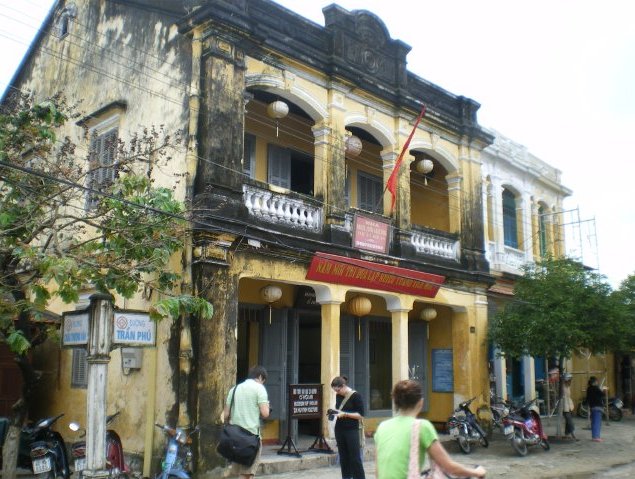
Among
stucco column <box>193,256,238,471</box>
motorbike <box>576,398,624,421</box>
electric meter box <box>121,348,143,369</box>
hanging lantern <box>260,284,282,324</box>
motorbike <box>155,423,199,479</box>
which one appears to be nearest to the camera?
motorbike <box>155,423,199,479</box>

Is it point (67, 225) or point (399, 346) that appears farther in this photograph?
point (399, 346)

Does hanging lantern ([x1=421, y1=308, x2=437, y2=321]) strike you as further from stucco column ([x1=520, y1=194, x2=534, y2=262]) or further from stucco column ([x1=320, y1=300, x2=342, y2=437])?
stucco column ([x1=520, y1=194, x2=534, y2=262])

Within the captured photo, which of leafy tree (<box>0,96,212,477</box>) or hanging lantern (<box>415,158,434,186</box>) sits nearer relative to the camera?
leafy tree (<box>0,96,212,477</box>)

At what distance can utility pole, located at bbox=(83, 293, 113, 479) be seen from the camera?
7.41 metres

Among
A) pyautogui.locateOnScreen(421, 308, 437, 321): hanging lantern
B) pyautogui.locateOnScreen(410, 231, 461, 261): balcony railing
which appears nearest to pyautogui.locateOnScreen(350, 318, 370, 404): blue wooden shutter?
pyautogui.locateOnScreen(421, 308, 437, 321): hanging lantern

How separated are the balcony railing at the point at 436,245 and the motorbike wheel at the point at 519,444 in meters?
4.02

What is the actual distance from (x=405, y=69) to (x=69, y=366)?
8.90 metres

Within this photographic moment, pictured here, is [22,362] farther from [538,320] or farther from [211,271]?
[538,320]

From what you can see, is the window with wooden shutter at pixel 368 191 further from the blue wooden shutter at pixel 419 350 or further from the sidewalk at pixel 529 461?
the sidewalk at pixel 529 461

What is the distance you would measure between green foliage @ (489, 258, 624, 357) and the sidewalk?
1.97 meters

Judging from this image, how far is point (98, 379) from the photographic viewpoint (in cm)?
762

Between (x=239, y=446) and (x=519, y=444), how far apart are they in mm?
7305

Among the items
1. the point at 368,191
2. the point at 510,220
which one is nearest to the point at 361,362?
the point at 368,191

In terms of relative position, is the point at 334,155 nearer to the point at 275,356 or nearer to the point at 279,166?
the point at 279,166
